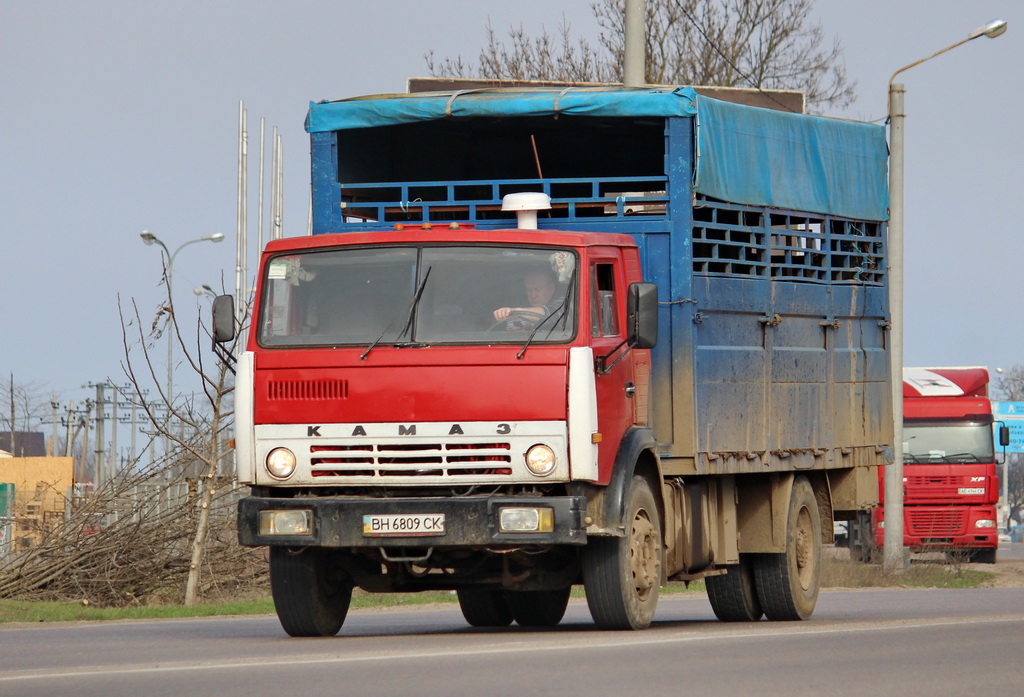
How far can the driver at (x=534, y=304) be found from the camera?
1089 cm

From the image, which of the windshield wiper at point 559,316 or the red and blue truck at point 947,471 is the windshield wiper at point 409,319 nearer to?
the windshield wiper at point 559,316

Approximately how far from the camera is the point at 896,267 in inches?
979

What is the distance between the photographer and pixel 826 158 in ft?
49.0

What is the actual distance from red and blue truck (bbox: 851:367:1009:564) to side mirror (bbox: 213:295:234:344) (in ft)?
71.8

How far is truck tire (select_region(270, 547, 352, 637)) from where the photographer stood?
38.1ft

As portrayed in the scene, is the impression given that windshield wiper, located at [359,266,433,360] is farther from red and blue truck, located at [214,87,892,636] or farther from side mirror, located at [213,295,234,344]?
side mirror, located at [213,295,234,344]

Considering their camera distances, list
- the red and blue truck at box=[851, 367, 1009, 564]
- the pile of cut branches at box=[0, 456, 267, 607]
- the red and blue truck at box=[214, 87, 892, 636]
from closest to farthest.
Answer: the red and blue truck at box=[214, 87, 892, 636]
the pile of cut branches at box=[0, 456, 267, 607]
the red and blue truck at box=[851, 367, 1009, 564]

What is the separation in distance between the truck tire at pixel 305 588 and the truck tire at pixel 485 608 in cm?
226

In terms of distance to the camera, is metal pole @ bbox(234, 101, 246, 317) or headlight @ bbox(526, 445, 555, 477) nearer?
headlight @ bbox(526, 445, 555, 477)

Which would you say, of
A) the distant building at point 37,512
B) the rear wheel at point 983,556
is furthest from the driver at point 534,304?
the rear wheel at point 983,556

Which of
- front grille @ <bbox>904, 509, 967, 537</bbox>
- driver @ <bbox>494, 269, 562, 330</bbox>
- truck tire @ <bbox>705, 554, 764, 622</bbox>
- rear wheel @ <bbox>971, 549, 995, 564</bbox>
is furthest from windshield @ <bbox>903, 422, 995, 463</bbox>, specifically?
driver @ <bbox>494, 269, 562, 330</bbox>

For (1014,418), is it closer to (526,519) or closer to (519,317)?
(519,317)

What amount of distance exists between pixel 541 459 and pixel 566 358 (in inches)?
24.7

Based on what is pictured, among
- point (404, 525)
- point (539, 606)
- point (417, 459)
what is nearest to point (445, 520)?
point (404, 525)
